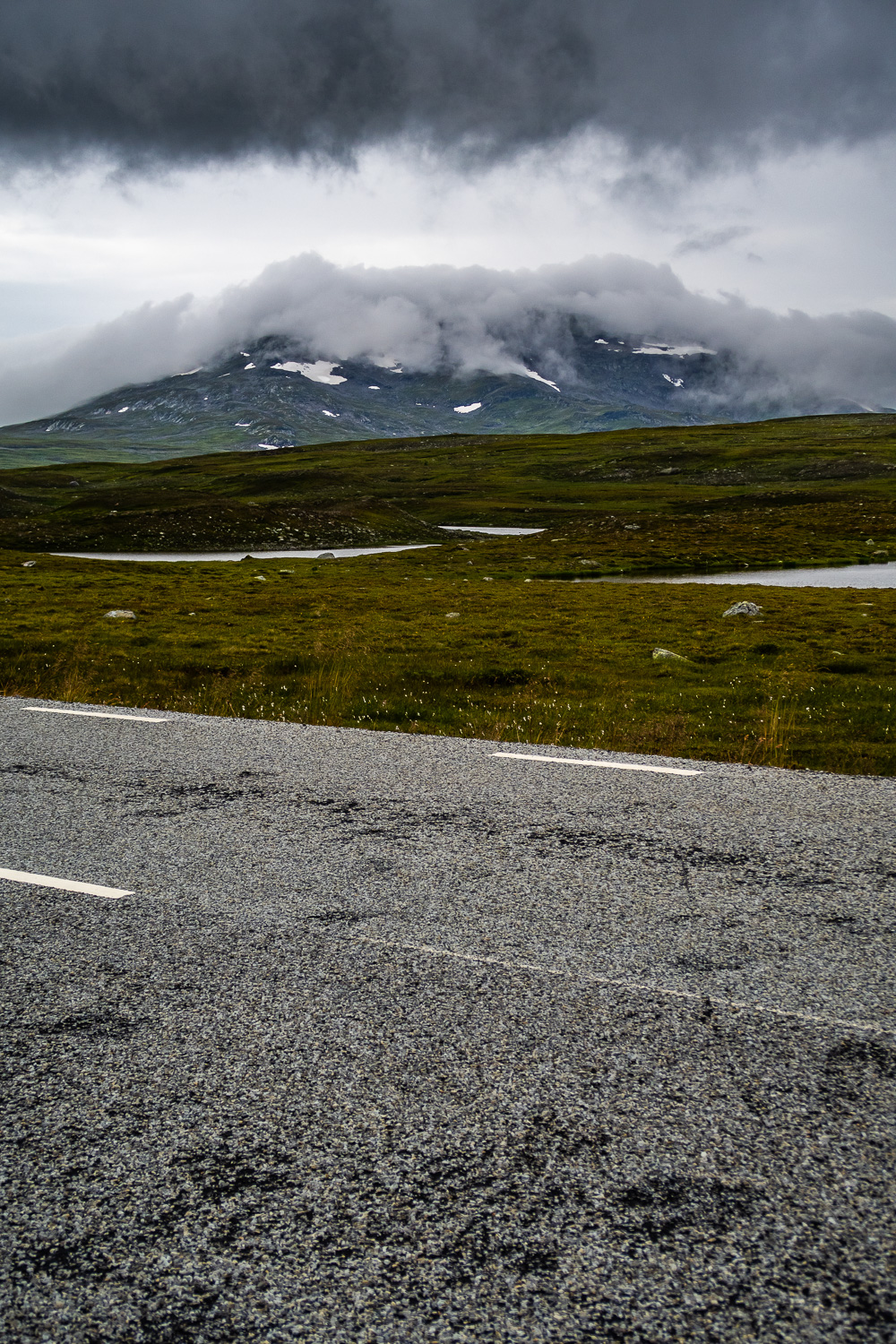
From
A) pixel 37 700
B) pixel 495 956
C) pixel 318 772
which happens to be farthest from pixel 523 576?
pixel 495 956

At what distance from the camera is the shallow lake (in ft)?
165

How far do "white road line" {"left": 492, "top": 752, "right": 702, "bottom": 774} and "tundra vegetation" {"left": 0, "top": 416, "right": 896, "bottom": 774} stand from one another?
5.70 feet

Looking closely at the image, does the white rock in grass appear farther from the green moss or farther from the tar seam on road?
the tar seam on road

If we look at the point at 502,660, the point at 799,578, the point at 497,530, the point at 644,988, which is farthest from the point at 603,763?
the point at 497,530

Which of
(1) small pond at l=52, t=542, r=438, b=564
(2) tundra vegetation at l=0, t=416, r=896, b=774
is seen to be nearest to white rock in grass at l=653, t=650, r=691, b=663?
(2) tundra vegetation at l=0, t=416, r=896, b=774

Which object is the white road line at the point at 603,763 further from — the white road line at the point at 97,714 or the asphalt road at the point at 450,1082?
the white road line at the point at 97,714

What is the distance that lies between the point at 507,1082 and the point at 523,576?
50838mm

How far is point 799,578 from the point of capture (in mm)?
53688

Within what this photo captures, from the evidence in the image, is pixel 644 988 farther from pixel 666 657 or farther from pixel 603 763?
pixel 666 657

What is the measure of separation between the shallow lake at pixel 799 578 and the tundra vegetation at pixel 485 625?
238 cm

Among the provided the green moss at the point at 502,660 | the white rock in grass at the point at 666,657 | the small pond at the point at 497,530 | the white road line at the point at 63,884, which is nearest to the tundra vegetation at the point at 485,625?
the green moss at the point at 502,660

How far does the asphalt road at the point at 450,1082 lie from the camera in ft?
12.4

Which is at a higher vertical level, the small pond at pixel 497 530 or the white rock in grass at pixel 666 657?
the small pond at pixel 497 530

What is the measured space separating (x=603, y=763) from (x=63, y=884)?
23.0ft
